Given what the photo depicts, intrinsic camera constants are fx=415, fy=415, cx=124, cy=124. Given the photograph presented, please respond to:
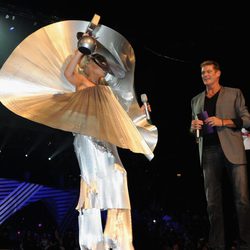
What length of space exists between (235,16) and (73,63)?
3.73m

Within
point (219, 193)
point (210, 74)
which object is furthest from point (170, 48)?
point (219, 193)

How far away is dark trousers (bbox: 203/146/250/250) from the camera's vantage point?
3312mm

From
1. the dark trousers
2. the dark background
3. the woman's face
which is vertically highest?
the dark background

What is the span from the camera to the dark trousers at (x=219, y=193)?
331 cm

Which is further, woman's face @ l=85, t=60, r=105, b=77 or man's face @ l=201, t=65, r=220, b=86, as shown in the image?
man's face @ l=201, t=65, r=220, b=86

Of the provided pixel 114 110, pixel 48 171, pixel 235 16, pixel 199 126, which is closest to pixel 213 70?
pixel 199 126

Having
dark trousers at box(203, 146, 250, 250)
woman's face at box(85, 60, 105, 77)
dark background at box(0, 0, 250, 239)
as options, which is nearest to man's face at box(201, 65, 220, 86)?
dark trousers at box(203, 146, 250, 250)

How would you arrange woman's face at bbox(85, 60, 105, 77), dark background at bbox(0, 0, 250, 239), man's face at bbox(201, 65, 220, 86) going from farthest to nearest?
dark background at bbox(0, 0, 250, 239), man's face at bbox(201, 65, 220, 86), woman's face at bbox(85, 60, 105, 77)

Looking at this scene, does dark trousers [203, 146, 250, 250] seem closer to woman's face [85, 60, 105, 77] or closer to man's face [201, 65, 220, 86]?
man's face [201, 65, 220, 86]

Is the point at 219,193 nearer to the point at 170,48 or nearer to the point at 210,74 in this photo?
A: the point at 210,74

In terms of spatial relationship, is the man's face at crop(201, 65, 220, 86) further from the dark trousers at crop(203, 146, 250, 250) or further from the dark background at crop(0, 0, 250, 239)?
the dark background at crop(0, 0, 250, 239)

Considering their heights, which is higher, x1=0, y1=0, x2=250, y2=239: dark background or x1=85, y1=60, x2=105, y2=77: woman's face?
x1=0, y1=0, x2=250, y2=239: dark background

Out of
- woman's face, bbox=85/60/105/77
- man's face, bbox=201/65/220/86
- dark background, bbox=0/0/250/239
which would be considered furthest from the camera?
dark background, bbox=0/0/250/239

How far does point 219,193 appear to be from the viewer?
139 inches
